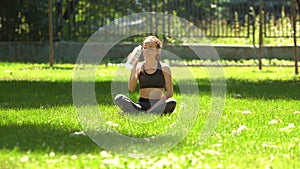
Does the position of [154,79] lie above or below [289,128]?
above

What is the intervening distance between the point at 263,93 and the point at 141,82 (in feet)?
9.96

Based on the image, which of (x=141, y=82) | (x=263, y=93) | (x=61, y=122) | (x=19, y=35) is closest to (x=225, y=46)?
(x=19, y=35)

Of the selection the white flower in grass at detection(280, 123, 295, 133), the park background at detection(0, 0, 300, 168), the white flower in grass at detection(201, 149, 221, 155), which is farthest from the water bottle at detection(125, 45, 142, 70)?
the white flower in grass at detection(201, 149, 221, 155)

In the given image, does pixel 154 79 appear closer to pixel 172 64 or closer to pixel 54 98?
pixel 54 98

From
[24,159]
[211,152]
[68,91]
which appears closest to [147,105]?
[68,91]

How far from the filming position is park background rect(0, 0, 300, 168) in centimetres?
652

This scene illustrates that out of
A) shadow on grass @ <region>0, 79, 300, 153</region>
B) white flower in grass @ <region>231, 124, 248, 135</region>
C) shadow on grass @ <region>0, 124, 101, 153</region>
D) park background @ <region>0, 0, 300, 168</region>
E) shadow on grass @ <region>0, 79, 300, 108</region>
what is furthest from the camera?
shadow on grass @ <region>0, 79, 300, 108</region>

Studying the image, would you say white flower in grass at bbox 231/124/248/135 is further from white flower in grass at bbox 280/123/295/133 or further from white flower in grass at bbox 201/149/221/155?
white flower in grass at bbox 201/149/221/155

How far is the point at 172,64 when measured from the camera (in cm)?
1878

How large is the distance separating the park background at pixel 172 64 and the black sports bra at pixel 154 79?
673mm

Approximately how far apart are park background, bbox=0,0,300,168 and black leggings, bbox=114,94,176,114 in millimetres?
577

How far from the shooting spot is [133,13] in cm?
2117

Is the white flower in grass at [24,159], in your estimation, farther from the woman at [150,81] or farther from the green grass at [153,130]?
the woman at [150,81]

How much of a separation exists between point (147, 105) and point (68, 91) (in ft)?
9.15
